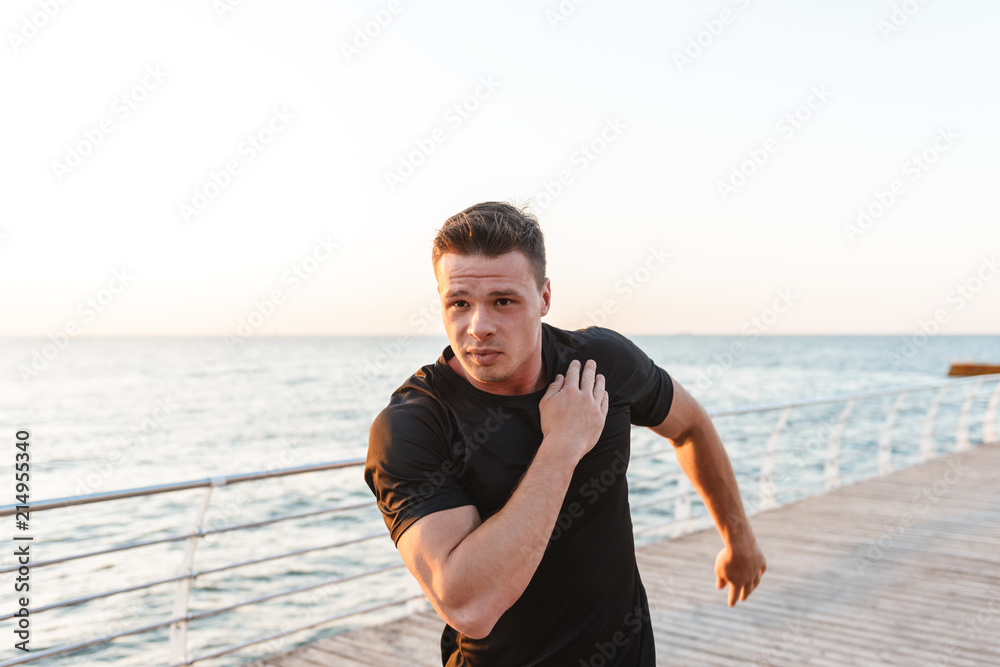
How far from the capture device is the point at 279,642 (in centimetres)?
805

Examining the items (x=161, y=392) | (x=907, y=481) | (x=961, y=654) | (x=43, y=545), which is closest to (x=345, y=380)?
(x=161, y=392)

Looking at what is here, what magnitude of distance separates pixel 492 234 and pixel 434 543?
562 millimetres

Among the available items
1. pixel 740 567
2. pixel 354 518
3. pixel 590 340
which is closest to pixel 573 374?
pixel 590 340

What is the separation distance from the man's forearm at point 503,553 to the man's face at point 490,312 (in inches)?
9.7

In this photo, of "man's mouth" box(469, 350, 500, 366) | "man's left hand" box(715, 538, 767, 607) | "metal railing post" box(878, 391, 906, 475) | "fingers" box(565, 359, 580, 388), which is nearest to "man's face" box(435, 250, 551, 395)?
"man's mouth" box(469, 350, 500, 366)

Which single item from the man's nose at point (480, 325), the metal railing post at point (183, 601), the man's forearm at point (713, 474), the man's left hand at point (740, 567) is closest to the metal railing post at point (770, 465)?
the man's left hand at point (740, 567)

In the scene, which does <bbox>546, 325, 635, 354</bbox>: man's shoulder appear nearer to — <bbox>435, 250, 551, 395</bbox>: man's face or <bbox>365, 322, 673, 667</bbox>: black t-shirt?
<bbox>365, 322, 673, 667</bbox>: black t-shirt

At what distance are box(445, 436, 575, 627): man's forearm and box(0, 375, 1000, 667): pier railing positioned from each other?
194cm

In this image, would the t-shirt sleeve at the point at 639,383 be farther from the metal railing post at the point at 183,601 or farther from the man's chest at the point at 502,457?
the metal railing post at the point at 183,601

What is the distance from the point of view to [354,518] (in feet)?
36.9

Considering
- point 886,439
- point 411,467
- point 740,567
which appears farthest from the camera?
point 886,439

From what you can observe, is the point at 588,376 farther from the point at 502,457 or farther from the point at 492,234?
the point at 492,234

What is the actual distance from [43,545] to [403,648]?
8.92m

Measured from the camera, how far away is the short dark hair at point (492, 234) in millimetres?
1310
